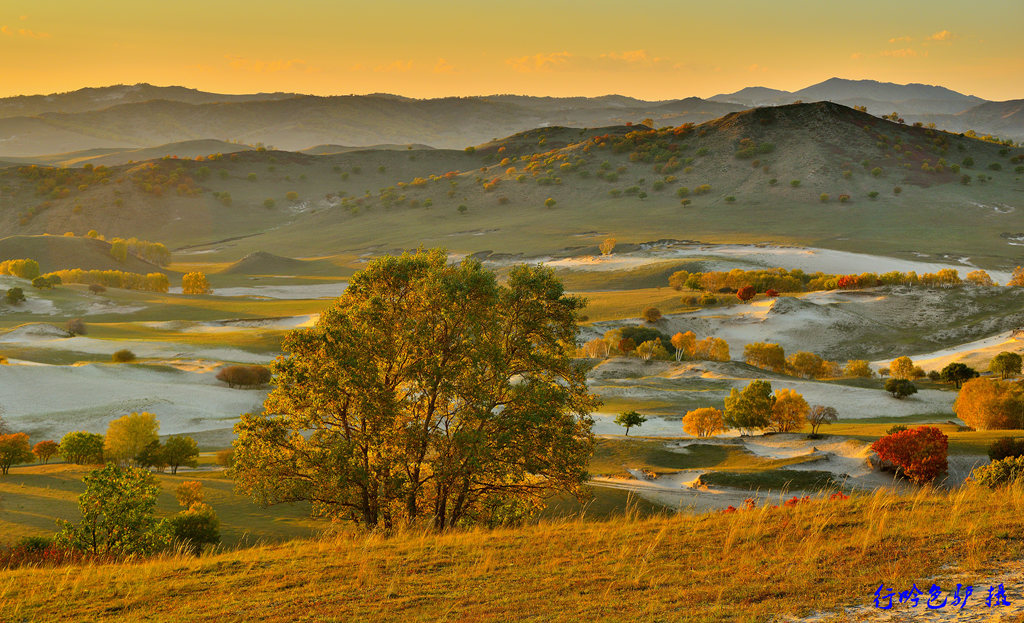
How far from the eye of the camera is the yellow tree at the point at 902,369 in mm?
75438

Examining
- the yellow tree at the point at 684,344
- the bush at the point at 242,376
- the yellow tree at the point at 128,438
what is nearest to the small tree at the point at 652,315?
the yellow tree at the point at 684,344

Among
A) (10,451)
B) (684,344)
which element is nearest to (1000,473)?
(10,451)

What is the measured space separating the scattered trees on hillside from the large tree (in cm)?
3636

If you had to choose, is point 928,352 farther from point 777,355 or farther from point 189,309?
point 189,309

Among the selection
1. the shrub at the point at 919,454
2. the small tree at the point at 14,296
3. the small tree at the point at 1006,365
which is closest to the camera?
the shrub at the point at 919,454

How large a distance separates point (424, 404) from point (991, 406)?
40737 millimetres

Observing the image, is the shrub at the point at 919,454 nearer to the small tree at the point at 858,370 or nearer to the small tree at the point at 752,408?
the small tree at the point at 752,408

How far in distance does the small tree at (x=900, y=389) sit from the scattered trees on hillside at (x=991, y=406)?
39.8 ft

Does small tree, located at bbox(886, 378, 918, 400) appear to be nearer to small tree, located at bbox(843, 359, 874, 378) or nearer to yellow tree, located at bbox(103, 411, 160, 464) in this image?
small tree, located at bbox(843, 359, 874, 378)

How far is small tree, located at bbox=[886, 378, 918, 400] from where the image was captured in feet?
204

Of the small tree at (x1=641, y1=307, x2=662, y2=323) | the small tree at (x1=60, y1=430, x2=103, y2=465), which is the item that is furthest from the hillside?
the small tree at (x1=60, y1=430, x2=103, y2=465)

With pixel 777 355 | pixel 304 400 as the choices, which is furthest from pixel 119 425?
pixel 777 355

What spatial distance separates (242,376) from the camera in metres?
70.2

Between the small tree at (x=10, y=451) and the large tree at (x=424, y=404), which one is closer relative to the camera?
the large tree at (x=424, y=404)
